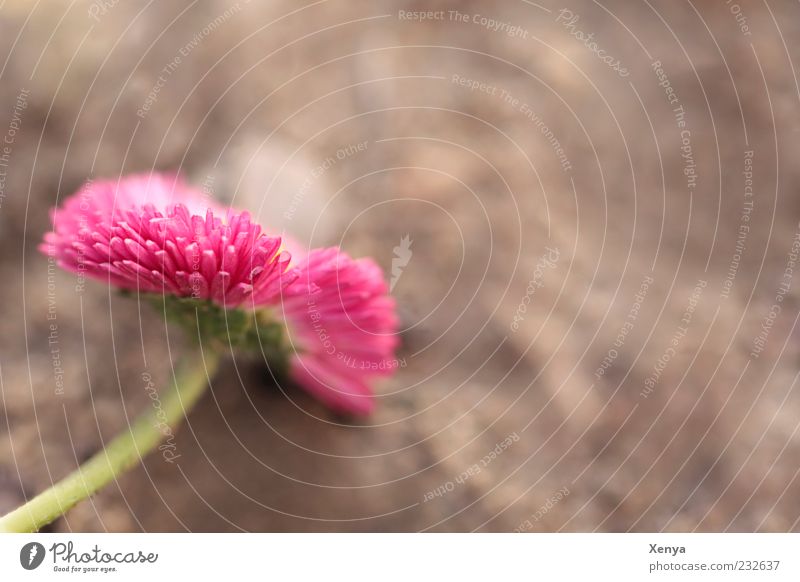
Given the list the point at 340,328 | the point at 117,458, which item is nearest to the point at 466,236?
the point at 340,328
